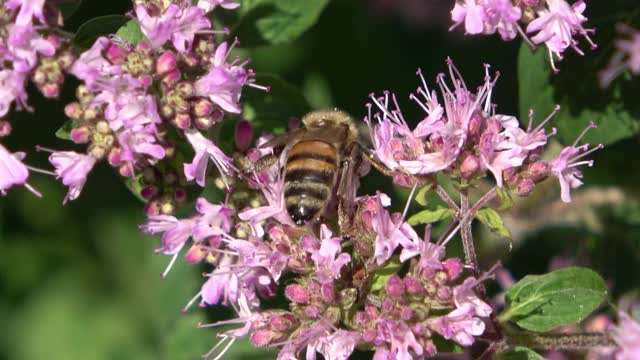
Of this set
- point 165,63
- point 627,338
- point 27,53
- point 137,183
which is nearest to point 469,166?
point 627,338

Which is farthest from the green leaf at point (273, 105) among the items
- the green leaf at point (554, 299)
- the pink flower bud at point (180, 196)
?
the green leaf at point (554, 299)

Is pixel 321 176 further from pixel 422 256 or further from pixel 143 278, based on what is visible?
pixel 143 278

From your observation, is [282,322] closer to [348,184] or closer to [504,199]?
Result: [348,184]

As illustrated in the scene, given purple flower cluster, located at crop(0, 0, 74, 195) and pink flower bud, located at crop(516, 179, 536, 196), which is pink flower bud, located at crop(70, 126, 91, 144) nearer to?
purple flower cluster, located at crop(0, 0, 74, 195)

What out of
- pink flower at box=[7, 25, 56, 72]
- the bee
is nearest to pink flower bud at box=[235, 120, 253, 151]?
the bee

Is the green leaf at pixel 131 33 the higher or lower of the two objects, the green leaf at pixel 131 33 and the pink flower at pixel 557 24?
the lower

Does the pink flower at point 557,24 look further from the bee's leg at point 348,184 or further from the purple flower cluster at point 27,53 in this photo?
the purple flower cluster at point 27,53
